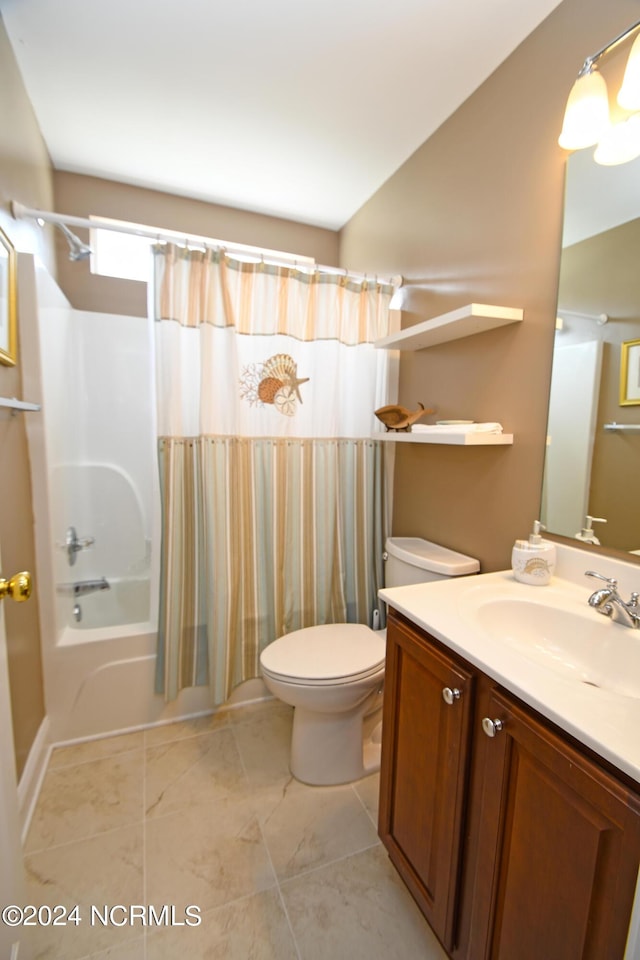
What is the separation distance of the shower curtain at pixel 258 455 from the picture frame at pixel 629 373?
105cm

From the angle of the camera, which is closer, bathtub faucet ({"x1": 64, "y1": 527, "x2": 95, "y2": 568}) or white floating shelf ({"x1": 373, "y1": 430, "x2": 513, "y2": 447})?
white floating shelf ({"x1": 373, "y1": 430, "x2": 513, "y2": 447})

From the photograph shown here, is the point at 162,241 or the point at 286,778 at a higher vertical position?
the point at 162,241

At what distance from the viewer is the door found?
2.68ft

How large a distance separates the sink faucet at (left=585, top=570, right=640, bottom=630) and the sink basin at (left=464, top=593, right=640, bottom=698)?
2 cm

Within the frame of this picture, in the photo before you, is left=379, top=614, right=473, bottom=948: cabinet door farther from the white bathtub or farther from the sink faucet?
the white bathtub

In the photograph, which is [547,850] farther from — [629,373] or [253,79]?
[253,79]

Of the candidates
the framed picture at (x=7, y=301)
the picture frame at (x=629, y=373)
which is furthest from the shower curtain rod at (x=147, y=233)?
the picture frame at (x=629, y=373)

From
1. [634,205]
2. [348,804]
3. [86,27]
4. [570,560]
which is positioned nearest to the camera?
[634,205]

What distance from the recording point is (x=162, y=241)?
5.36 ft

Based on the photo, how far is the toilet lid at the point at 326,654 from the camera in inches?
55.9

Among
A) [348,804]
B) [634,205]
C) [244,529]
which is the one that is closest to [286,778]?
[348,804]

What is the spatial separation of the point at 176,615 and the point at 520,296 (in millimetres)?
1769

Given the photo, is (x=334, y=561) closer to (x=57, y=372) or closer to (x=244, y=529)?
(x=244, y=529)

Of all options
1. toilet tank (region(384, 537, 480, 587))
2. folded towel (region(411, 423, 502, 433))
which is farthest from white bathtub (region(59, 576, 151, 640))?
folded towel (region(411, 423, 502, 433))
